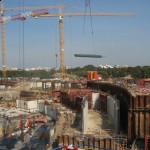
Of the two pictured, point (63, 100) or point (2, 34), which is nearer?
point (63, 100)

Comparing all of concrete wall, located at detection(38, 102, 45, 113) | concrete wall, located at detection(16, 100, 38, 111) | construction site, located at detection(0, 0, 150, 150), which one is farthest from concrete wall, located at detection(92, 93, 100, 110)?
concrete wall, located at detection(16, 100, 38, 111)

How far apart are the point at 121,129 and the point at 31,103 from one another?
16443mm

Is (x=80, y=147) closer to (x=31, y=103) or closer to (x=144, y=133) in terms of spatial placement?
(x=144, y=133)

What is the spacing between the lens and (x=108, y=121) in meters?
19.3

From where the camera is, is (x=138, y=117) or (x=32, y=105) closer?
(x=138, y=117)

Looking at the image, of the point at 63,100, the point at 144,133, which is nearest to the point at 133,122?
the point at 144,133

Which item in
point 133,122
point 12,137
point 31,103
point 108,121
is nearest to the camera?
point 133,122

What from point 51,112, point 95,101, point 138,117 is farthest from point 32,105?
point 138,117

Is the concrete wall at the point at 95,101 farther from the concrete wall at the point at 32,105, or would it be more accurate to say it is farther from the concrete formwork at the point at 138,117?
the concrete formwork at the point at 138,117

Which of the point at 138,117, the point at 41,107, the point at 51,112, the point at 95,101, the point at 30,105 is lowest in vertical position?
the point at 51,112

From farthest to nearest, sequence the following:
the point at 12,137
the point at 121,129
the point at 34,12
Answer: the point at 34,12 → the point at 12,137 → the point at 121,129

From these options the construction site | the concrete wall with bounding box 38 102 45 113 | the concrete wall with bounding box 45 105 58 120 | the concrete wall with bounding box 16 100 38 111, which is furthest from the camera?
the concrete wall with bounding box 16 100 38 111

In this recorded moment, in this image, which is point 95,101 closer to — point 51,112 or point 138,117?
point 51,112

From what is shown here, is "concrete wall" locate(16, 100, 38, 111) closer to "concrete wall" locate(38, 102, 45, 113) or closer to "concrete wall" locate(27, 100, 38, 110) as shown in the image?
"concrete wall" locate(27, 100, 38, 110)
